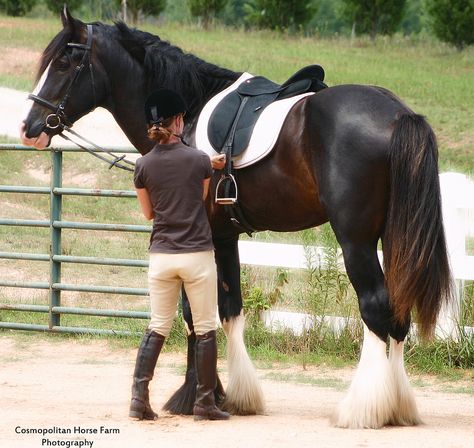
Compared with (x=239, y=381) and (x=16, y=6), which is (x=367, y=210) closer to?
(x=239, y=381)

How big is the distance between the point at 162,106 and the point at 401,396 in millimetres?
2022

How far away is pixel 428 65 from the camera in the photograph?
1149 inches

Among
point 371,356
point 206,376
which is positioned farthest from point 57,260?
point 371,356

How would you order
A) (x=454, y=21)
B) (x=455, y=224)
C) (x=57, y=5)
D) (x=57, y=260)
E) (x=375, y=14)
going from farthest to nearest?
1. (x=57, y=5)
2. (x=375, y=14)
3. (x=454, y=21)
4. (x=57, y=260)
5. (x=455, y=224)

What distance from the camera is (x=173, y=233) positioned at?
5.62m

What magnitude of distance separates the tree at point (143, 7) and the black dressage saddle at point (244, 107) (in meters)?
32.0

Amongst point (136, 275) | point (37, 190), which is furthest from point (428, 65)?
point (37, 190)

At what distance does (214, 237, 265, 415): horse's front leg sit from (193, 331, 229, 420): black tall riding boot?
0.38 m

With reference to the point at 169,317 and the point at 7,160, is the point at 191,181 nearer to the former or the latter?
the point at 169,317

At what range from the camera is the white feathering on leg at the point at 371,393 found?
18.3 ft

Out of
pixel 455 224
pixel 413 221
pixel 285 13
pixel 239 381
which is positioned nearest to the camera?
pixel 413 221

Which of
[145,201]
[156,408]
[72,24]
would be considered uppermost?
[72,24]

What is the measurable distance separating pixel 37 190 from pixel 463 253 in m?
3.65

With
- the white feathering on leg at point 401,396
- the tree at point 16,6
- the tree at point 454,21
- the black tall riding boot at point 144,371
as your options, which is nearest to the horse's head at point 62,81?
the black tall riding boot at point 144,371
